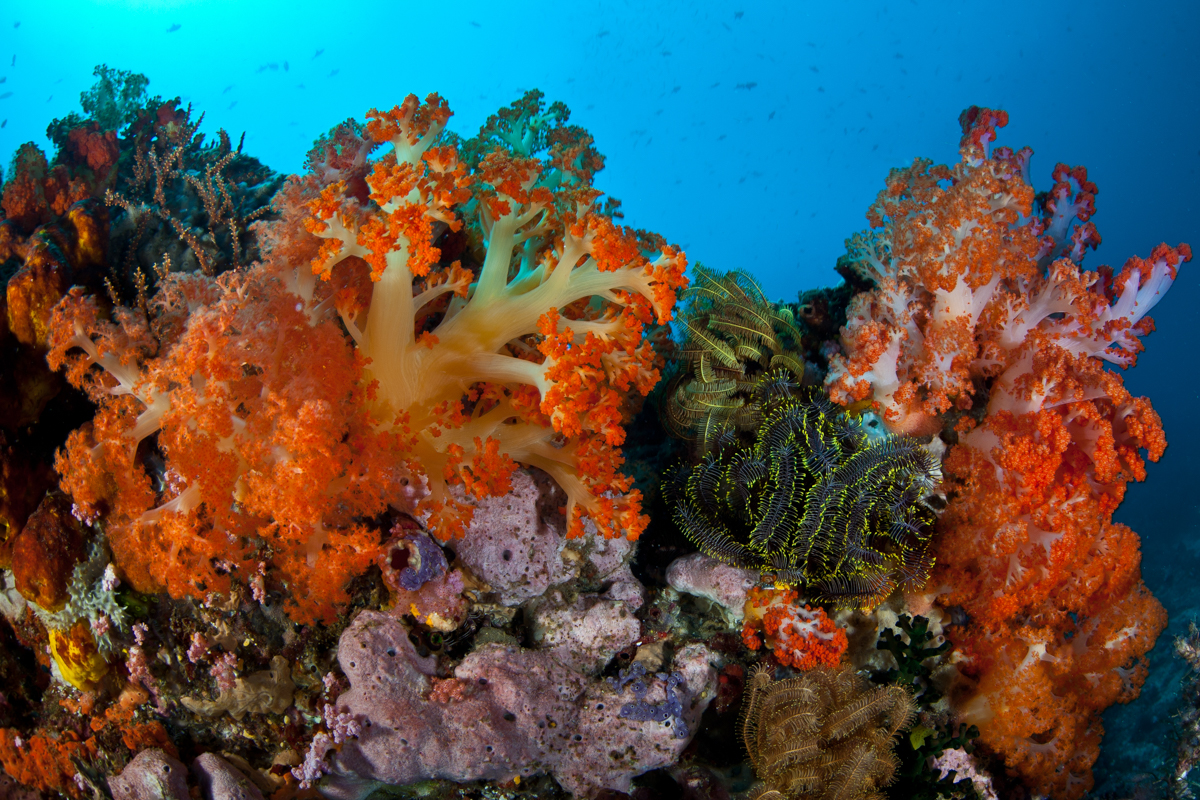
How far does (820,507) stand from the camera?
3.94 metres

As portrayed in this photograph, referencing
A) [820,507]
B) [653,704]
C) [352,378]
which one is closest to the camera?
[352,378]

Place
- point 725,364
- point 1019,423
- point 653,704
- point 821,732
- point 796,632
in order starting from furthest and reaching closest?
point 725,364, point 1019,423, point 796,632, point 821,732, point 653,704

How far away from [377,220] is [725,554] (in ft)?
10.8

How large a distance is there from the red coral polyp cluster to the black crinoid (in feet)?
3.08

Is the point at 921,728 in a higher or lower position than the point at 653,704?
higher

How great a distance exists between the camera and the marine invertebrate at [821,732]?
354cm

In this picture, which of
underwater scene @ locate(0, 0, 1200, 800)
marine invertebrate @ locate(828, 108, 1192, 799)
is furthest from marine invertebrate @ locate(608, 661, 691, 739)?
marine invertebrate @ locate(828, 108, 1192, 799)

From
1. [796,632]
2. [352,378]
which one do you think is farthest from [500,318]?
[796,632]

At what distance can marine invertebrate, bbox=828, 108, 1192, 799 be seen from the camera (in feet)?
14.2

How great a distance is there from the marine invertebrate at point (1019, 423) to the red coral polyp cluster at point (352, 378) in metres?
2.44

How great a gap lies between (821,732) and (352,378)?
12.8ft

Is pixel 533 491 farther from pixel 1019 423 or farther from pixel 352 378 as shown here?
pixel 1019 423

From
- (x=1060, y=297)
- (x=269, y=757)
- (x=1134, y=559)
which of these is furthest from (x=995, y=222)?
(x=269, y=757)

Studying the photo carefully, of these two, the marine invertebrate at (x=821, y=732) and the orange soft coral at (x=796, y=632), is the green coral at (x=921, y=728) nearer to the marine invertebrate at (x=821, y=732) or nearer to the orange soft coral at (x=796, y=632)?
the marine invertebrate at (x=821, y=732)
